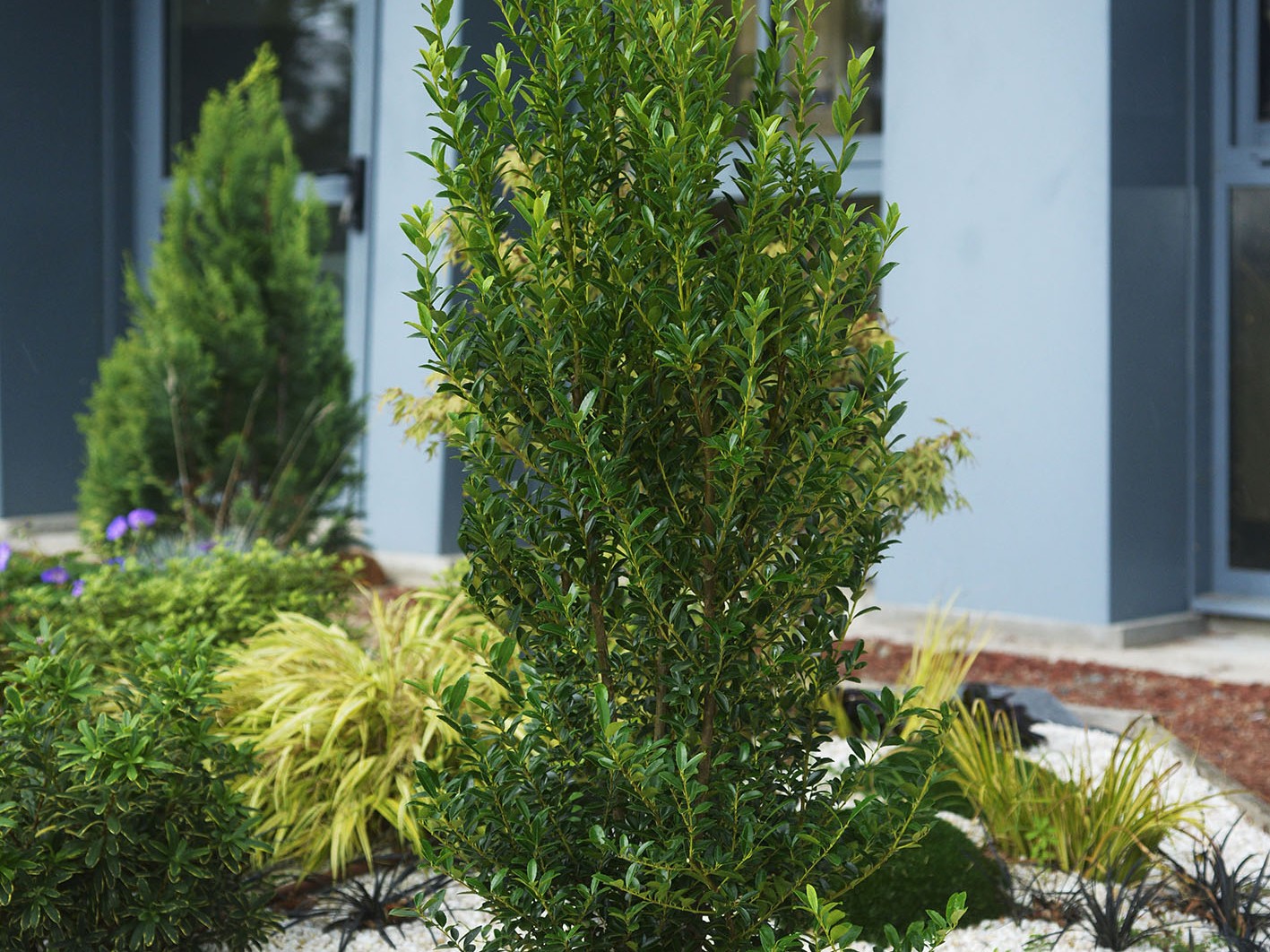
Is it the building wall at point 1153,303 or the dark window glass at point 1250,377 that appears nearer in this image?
the building wall at point 1153,303

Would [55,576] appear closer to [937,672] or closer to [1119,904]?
[937,672]

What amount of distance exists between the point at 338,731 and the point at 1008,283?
4.72m

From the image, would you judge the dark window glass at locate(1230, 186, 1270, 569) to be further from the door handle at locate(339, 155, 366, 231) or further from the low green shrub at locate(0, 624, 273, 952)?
the low green shrub at locate(0, 624, 273, 952)

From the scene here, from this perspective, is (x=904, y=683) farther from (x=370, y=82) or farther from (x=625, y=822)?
(x=370, y=82)

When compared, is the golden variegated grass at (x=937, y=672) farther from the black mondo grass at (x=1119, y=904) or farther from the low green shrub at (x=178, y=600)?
the low green shrub at (x=178, y=600)

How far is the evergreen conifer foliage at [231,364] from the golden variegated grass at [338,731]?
10.9 feet

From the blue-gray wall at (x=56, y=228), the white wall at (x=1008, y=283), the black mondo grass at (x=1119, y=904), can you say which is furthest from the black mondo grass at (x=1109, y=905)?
the blue-gray wall at (x=56, y=228)

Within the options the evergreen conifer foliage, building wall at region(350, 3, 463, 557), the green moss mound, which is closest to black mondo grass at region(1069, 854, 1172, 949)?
the green moss mound

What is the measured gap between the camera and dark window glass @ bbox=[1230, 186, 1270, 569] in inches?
279

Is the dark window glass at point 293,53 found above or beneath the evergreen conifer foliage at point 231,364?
above

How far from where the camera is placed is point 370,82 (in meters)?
9.20

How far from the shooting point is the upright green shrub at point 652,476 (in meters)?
1.98

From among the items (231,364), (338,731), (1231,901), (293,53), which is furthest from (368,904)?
(293,53)

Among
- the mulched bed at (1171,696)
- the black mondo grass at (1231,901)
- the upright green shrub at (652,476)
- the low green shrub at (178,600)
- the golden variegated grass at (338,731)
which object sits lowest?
the mulched bed at (1171,696)
